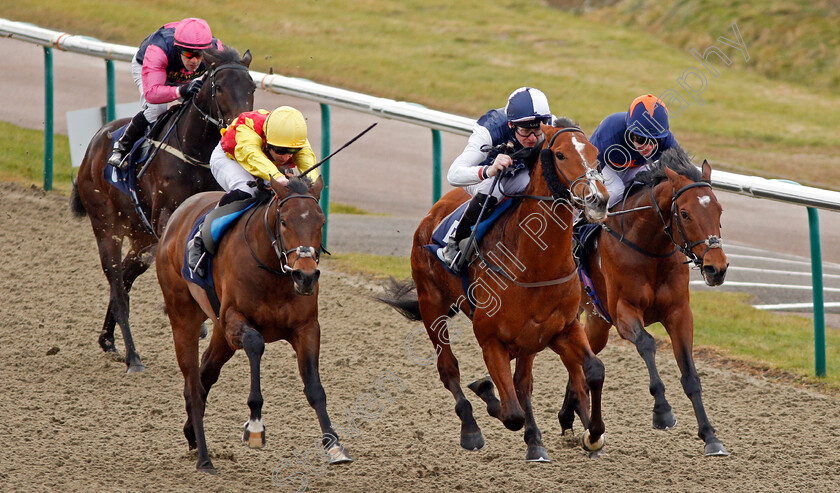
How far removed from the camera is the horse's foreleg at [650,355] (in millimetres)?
5582

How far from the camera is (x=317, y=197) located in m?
5.12

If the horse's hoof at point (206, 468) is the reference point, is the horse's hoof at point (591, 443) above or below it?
above

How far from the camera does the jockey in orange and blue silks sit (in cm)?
612

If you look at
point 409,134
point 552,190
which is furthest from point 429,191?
point 552,190

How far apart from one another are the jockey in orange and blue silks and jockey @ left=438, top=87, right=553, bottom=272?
0.73 metres

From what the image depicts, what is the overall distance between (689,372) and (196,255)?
2584 millimetres

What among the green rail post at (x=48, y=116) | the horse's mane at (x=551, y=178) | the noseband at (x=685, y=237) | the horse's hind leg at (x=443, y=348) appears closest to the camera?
the horse's mane at (x=551, y=178)

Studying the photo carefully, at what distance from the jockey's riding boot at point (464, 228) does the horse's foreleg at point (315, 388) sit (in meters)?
0.82

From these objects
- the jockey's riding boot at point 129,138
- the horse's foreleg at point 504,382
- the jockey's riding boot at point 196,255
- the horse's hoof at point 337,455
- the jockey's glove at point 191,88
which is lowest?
the horse's hoof at point 337,455

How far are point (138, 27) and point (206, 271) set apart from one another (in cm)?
1490

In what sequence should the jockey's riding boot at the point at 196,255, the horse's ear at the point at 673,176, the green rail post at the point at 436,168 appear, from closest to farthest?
1. the jockey's riding boot at the point at 196,255
2. the horse's ear at the point at 673,176
3. the green rail post at the point at 436,168

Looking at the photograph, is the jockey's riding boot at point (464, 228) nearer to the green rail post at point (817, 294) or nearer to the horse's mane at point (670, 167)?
the horse's mane at point (670, 167)

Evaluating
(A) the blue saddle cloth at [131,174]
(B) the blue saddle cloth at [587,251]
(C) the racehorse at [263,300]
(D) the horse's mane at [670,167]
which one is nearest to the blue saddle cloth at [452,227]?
(B) the blue saddle cloth at [587,251]

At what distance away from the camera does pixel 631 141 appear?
20.5 feet
